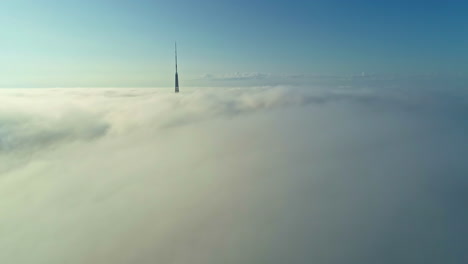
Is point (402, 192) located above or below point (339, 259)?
above

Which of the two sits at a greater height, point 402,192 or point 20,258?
point 402,192

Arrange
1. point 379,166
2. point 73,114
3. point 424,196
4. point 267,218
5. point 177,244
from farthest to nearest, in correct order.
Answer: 1. point 73,114
2. point 379,166
3. point 424,196
4. point 267,218
5. point 177,244

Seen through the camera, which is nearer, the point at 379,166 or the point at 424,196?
the point at 424,196

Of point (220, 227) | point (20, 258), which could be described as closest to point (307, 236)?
point (220, 227)

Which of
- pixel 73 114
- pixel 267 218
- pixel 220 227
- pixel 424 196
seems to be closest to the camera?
pixel 220 227

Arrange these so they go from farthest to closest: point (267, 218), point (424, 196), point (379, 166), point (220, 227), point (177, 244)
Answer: point (379, 166) → point (424, 196) → point (267, 218) → point (220, 227) → point (177, 244)

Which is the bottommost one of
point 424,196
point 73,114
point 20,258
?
point 20,258

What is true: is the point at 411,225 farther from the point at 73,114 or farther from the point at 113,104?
the point at 73,114

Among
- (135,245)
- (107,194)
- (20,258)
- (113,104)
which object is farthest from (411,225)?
(113,104)

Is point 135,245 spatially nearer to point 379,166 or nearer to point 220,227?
point 220,227
